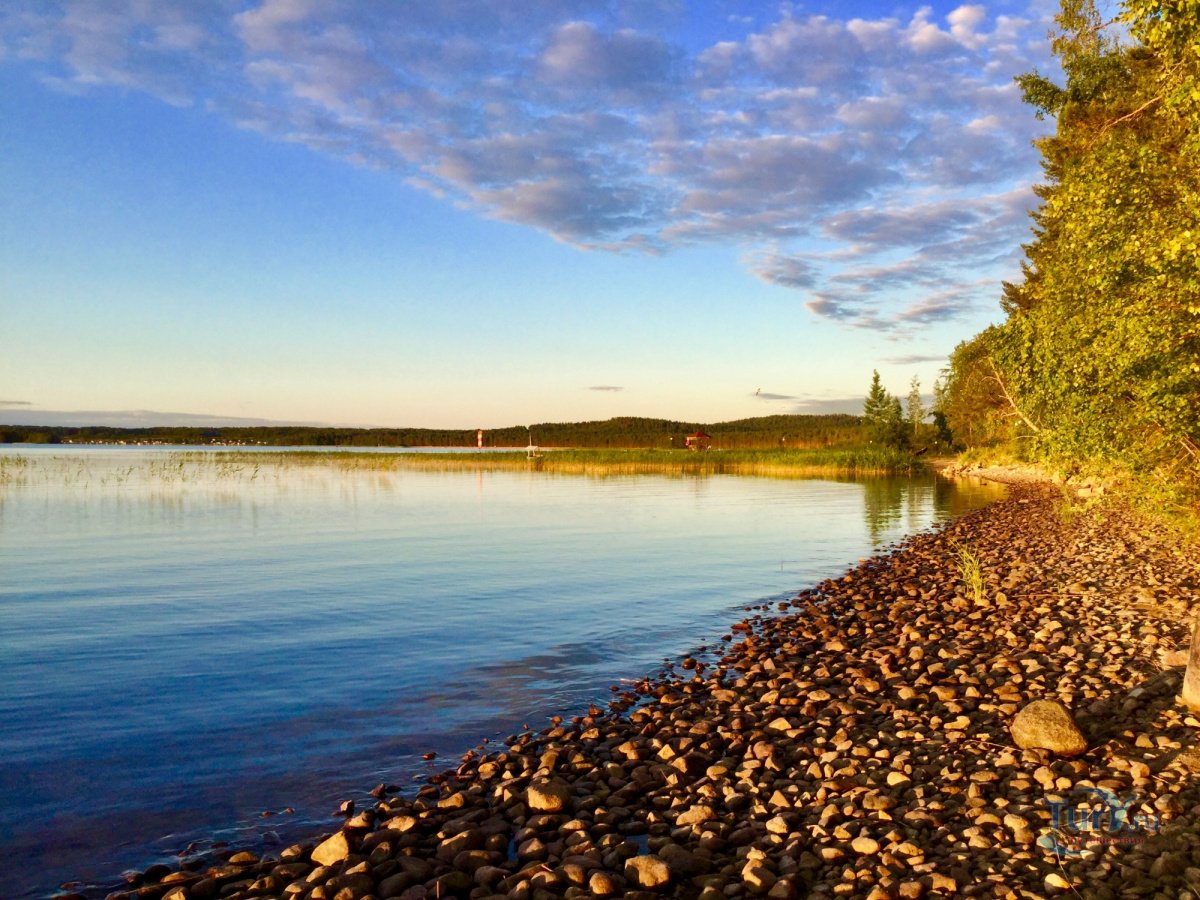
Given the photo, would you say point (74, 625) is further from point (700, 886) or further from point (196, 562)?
point (700, 886)

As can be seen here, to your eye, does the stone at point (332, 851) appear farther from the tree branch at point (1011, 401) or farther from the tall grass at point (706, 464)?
the tall grass at point (706, 464)

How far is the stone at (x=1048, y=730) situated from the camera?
8.37 meters

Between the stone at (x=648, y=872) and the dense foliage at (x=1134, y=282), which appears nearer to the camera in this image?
the stone at (x=648, y=872)

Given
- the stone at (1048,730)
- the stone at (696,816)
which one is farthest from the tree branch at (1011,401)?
the stone at (696,816)

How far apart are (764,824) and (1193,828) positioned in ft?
11.6

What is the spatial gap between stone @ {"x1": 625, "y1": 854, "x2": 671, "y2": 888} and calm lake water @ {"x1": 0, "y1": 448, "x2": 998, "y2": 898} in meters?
3.63

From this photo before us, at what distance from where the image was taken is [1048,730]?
8.54m

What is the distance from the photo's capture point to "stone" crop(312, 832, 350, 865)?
7070 mm

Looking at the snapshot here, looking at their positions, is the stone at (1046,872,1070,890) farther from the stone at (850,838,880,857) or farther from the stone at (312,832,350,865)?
the stone at (312,832,350,865)

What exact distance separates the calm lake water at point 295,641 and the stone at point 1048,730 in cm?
590

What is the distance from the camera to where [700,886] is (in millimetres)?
6504

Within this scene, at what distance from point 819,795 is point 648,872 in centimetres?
226

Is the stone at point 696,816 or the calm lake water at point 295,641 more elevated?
the stone at point 696,816

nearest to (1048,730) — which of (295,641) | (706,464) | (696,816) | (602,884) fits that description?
(696,816)
